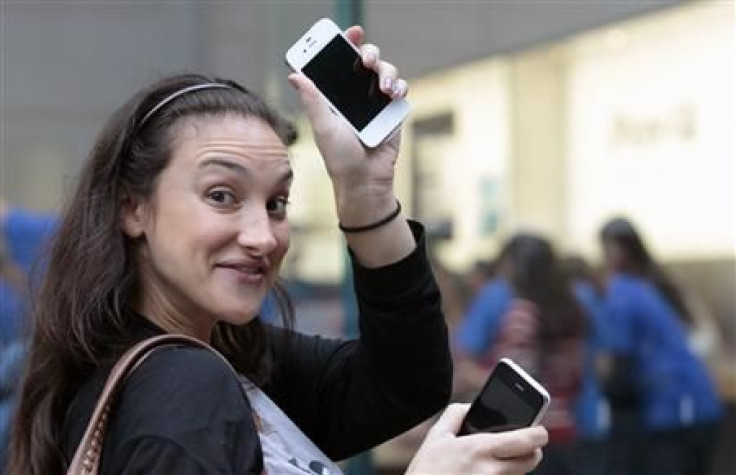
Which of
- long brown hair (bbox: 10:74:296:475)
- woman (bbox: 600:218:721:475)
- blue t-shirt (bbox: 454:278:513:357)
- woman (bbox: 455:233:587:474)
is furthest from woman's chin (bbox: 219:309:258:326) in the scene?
woman (bbox: 600:218:721:475)

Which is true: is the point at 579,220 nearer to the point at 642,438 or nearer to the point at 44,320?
the point at 642,438

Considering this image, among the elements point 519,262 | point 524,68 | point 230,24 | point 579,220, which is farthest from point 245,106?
point 579,220

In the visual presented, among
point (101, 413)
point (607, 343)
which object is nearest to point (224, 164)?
point (101, 413)

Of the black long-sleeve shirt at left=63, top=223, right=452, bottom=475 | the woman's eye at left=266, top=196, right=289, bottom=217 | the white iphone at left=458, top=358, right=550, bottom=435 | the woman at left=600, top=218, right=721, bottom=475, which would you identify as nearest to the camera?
the black long-sleeve shirt at left=63, top=223, right=452, bottom=475

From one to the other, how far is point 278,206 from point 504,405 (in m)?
0.37

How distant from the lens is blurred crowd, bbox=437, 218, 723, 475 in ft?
16.4

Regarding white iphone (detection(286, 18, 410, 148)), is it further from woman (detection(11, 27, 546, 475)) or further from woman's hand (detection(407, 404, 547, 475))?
woman's hand (detection(407, 404, 547, 475))

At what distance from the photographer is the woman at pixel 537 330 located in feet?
16.0

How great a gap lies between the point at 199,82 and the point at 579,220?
17.6ft

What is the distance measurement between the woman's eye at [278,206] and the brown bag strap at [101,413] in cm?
24

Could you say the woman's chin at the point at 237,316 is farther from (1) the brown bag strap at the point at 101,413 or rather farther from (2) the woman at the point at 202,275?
(1) the brown bag strap at the point at 101,413

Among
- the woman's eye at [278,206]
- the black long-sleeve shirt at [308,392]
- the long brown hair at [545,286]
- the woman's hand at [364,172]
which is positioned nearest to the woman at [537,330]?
the long brown hair at [545,286]

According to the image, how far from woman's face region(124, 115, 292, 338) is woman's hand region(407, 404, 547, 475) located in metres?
0.28

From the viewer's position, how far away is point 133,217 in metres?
1.58
